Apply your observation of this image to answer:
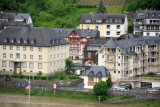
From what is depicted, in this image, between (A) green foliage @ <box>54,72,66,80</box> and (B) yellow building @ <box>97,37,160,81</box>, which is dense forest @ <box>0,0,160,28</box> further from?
(A) green foliage @ <box>54,72,66,80</box>

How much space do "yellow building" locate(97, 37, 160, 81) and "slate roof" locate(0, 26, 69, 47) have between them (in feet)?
30.3

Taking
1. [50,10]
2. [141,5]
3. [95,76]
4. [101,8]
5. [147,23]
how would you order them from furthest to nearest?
[50,10] < [101,8] < [141,5] < [147,23] < [95,76]

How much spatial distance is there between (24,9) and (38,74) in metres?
46.5

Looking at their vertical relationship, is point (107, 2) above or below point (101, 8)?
above

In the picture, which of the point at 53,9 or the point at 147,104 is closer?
the point at 147,104

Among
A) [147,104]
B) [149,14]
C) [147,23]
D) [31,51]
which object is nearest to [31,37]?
[31,51]

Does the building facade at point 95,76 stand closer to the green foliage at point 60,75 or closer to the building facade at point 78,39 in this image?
the green foliage at point 60,75

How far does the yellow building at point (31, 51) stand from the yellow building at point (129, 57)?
339 inches

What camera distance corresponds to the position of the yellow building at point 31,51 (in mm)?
92562

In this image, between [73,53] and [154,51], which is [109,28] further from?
[154,51]

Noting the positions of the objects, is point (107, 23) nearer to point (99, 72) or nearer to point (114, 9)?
point (114, 9)

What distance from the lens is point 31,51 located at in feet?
306

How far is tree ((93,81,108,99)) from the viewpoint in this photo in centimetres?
8088

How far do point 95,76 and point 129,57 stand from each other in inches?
266
